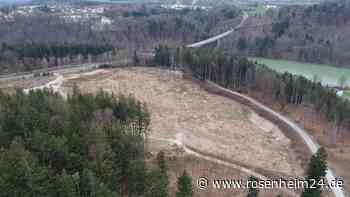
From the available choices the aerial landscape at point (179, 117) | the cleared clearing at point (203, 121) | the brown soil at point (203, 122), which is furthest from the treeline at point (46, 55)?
the cleared clearing at point (203, 121)

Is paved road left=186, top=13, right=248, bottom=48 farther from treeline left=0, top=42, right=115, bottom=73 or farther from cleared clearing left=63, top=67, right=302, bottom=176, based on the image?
cleared clearing left=63, top=67, right=302, bottom=176

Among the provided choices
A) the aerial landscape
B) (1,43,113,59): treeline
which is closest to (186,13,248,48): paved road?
the aerial landscape

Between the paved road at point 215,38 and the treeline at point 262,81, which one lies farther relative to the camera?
the paved road at point 215,38

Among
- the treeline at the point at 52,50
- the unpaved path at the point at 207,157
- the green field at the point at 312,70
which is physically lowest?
the unpaved path at the point at 207,157

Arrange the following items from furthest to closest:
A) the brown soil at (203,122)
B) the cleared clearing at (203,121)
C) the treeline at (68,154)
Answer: the cleared clearing at (203,121) < the brown soil at (203,122) < the treeline at (68,154)

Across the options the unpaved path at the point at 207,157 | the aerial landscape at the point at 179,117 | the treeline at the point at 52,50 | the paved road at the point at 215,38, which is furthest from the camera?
the paved road at the point at 215,38

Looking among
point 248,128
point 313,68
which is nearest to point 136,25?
point 313,68

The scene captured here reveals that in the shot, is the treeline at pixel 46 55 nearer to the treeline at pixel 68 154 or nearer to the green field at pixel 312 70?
the treeline at pixel 68 154
